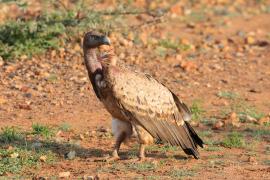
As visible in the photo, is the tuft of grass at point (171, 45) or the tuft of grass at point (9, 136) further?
the tuft of grass at point (171, 45)

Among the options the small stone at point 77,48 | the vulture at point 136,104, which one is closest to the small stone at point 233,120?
the vulture at point 136,104

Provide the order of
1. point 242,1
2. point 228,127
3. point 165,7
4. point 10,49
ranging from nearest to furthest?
1. point 228,127
2. point 10,49
3. point 165,7
4. point 242,1

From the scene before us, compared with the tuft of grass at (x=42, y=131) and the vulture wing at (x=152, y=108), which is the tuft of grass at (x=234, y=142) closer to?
the vulture wing at (x=152, y=108)

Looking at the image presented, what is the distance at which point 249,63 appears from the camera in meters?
13.6

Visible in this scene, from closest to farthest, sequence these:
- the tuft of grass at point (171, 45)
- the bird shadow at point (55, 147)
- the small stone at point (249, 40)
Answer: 1. the bird shadow at point (55, 147)
2. the tuft of grass at point (171, 45)
3. the small stone at point (249, 40)

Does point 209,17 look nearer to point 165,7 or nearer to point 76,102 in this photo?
point 165,7

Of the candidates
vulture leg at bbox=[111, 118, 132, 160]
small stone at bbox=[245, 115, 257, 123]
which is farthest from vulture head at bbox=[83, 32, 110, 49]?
small stone at bbox=[245, 115, 257, 123]

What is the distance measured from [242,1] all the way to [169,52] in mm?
5954

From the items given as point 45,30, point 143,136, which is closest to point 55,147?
point 143,136

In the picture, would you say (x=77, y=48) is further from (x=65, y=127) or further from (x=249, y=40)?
(x=249, y=40)

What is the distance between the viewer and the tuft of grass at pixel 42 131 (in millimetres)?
9100

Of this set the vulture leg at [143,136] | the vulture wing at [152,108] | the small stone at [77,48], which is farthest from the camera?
the small stone at [77,48]

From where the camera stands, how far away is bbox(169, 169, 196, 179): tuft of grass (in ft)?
24.4

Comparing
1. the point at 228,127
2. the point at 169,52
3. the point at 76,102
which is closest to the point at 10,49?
the point at 76,102
